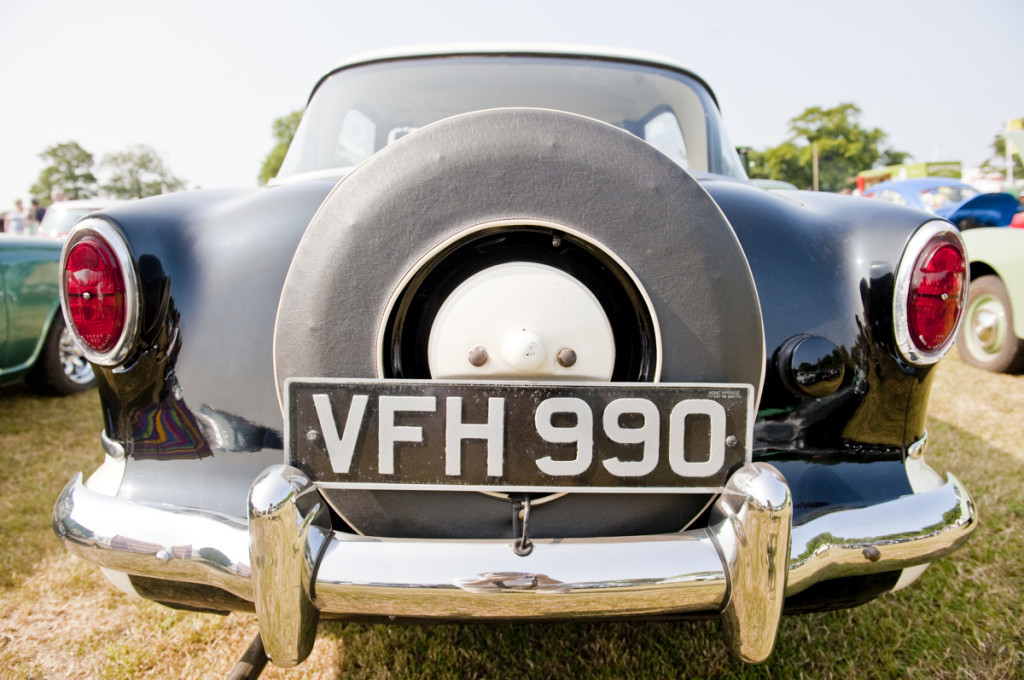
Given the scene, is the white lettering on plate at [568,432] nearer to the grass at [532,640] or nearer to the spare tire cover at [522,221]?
the spare tire cover at [522,221]

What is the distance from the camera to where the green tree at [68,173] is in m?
63.4

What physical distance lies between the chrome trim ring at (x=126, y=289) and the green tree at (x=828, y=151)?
52.7 metres

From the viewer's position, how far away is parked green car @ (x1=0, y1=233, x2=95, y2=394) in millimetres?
3561

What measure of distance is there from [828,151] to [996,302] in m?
51.4

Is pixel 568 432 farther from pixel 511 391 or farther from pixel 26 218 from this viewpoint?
pixel 26 218

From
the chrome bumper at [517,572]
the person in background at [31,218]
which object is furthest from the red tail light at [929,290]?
the person in background at [31,218]

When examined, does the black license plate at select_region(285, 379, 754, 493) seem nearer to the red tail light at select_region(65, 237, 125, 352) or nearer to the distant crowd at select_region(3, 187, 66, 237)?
the red tail light at select_region(65, 237, 125, 352)

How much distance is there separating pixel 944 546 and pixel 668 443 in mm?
736

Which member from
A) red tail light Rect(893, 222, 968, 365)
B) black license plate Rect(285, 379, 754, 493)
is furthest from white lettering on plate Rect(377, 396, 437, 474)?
red tail light Rect(893, 222, 968, 365)

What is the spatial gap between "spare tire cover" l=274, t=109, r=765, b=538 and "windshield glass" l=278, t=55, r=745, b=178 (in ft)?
3.92

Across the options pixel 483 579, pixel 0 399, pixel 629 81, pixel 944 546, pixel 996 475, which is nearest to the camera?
pixel 483 579

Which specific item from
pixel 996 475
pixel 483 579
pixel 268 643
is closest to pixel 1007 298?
pixel 996 475

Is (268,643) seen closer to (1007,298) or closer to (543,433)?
(543,433)

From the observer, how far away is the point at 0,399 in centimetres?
412
